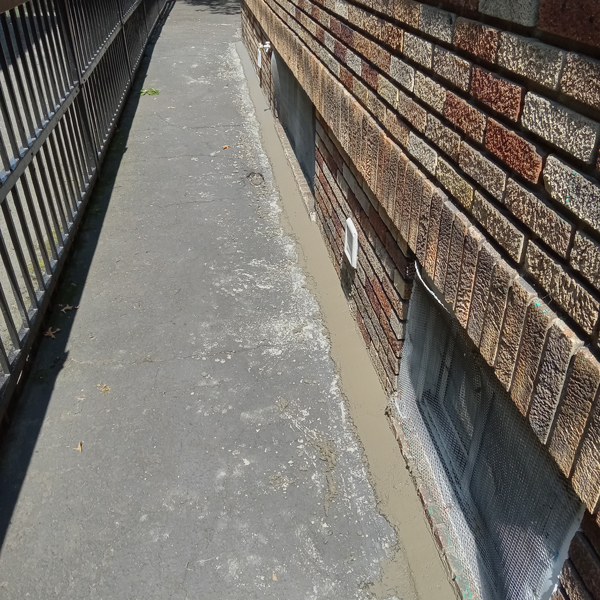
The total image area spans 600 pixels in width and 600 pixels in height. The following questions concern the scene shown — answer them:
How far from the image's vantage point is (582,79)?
117 centimetres

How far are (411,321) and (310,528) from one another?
0.96 metres

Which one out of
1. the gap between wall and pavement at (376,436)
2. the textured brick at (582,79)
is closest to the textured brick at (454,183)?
the textured brick at (582,79)

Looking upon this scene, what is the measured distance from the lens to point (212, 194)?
527cm

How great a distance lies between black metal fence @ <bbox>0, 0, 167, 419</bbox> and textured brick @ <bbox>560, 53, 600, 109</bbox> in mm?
2619

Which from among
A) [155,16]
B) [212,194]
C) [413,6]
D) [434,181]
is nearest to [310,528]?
[434,181]

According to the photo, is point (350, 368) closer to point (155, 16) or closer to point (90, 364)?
point (90, 364)

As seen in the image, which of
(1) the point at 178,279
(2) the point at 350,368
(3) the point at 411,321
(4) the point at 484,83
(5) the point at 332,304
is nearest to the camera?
(4) the point at 484,83

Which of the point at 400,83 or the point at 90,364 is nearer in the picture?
the point at 400,83

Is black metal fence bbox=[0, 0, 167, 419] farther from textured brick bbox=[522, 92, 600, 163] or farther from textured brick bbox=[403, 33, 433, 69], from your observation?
textured brick bbox=[522, 92, 600, 163]

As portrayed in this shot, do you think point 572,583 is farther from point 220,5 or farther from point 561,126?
point 220,5

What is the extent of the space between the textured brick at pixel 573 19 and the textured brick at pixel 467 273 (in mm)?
563

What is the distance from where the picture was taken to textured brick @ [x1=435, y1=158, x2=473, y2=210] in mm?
1711

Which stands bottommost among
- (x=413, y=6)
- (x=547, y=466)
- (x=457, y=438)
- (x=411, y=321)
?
(x=457, y=438)

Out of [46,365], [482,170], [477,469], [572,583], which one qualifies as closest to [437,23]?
[482,170]
